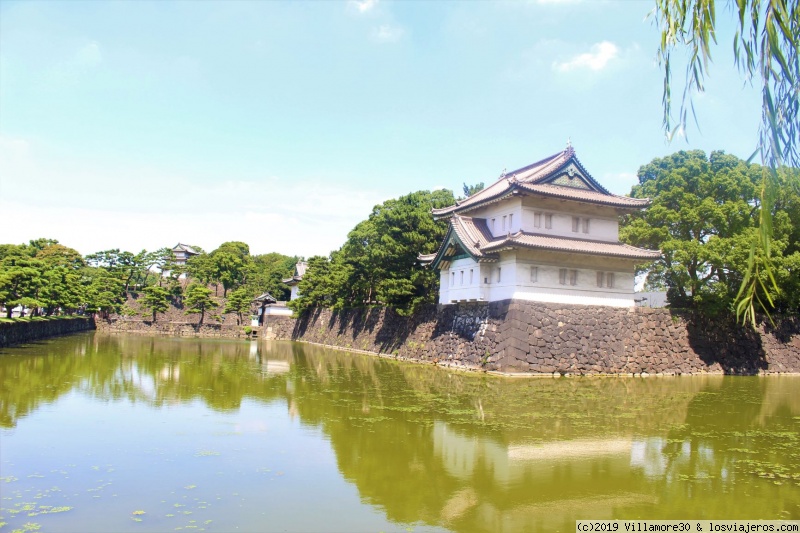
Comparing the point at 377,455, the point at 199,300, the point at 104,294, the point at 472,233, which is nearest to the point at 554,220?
the point at 472,233

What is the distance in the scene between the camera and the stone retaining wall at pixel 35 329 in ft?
92.9

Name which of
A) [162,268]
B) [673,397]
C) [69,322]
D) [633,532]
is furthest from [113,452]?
[162,268]

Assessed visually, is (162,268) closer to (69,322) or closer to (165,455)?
(69,322)

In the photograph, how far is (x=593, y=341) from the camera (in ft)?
78.7

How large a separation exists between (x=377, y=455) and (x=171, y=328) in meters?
49.3

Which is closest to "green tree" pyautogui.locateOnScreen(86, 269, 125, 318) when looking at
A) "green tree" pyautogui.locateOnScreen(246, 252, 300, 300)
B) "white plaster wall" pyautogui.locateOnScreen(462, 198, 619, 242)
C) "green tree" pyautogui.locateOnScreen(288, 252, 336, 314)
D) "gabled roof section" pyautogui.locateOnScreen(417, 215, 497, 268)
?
"green tree" pyautogui.locateOnScreen(246, 252, 300, 300)

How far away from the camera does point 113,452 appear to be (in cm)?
968

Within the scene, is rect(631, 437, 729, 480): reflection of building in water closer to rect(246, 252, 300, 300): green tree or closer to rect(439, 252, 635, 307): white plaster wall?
rect(439, 252, 635, 307): white plaster wall

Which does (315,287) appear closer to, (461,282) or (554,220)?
(461,282)

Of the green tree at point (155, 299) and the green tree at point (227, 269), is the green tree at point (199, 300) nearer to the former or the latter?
the green tree at point (155, 299)

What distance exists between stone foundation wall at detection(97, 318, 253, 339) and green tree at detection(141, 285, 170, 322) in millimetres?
1199

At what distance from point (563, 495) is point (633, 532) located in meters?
1.38

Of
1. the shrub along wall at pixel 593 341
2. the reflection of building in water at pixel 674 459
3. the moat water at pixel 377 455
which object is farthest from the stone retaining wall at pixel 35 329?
the reflection of building in water at pixel 674 459

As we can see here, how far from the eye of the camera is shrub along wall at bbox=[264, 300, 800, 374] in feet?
76.0
